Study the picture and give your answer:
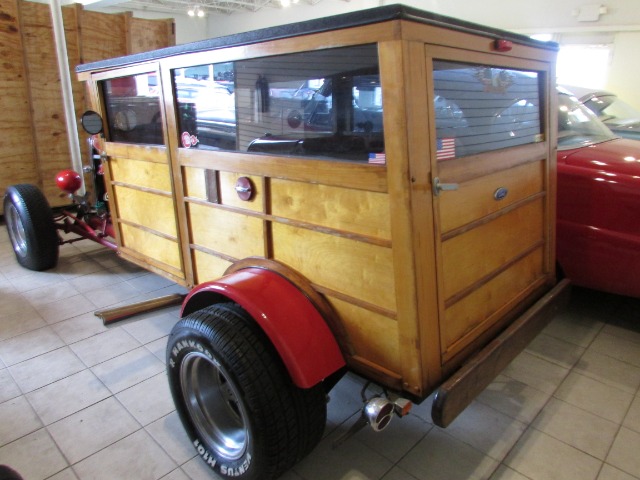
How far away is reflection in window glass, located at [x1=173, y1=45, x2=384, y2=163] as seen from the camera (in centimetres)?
158

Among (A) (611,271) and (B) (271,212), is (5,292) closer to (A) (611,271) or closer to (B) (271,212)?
(B) (271,212)

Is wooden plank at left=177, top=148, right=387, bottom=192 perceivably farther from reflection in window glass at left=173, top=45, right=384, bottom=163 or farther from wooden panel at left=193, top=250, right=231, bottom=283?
wooden panel at left=193, top=250, right=231, bottom=283

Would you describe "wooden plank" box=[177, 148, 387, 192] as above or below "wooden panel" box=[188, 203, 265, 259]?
above

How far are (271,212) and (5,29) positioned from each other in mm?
5562

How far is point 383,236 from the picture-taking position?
157 cm

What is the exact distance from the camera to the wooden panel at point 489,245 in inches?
69.1

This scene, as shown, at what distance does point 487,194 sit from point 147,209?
2.11 m

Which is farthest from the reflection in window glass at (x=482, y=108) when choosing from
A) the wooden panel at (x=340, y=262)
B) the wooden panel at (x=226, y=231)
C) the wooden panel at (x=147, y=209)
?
the wooden panel at (x=147, y=209)

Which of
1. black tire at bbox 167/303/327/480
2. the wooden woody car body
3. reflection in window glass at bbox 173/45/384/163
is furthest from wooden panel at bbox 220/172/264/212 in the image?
black tire at bbox 167/303/327/480

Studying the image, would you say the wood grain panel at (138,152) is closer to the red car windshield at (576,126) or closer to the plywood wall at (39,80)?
the red car windshield at (576,126)

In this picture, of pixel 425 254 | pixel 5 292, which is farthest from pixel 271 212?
pixel 5 292

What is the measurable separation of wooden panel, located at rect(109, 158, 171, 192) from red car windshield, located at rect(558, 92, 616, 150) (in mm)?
2681

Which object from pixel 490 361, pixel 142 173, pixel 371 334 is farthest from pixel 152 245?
pixel 490 361

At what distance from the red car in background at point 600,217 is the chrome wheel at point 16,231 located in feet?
14.8
